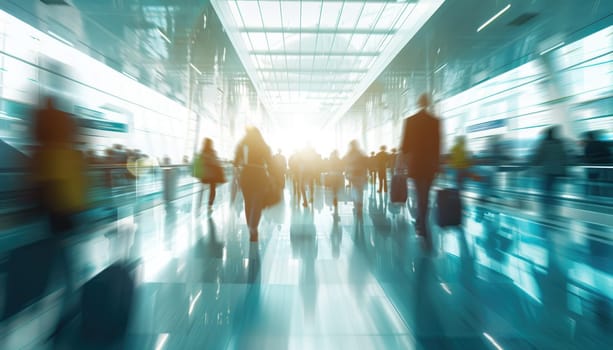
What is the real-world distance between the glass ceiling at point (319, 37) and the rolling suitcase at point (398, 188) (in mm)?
7778

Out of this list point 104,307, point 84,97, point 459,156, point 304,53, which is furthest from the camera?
point 304,53

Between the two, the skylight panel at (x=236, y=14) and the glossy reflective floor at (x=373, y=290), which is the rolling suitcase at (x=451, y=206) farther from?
the skylight panel at (x=236, y=14)

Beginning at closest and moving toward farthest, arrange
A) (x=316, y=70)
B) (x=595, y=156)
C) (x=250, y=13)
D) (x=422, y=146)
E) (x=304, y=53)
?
1. (x=422, y=146)
2. (x=595, y=156)
3. (x=250, y=13)
4. (x=304, y=53)
5. (x=316, y=70)

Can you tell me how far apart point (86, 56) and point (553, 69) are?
14.4 meters

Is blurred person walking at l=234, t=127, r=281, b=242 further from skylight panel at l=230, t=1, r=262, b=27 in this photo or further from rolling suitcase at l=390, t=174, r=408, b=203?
skylight panel at l=230, t=1, r=262, b=27

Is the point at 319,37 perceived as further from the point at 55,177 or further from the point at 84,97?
the point at 55,177

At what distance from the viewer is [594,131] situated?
909 cm

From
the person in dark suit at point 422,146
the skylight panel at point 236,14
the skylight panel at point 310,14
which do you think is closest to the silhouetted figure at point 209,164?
the person in dark suit at point 422,146

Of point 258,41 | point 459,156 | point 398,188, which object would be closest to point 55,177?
point 398,188

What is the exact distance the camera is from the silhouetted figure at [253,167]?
15.0ft

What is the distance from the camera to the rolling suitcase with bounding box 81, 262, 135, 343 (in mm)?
2062

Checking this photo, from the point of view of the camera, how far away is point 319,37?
50.9 feet

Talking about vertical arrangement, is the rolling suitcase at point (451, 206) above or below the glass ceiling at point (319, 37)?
below

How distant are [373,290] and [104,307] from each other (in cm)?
211
